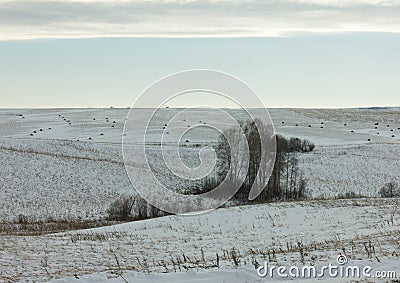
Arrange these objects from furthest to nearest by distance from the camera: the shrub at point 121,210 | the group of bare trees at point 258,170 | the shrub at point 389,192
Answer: the group of bare trees at point 258,170 → the shrub at point 389,192 → the shrub at point 121,210

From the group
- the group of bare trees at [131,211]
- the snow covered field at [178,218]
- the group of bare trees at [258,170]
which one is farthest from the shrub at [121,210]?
the group of bare trees at [258,170]

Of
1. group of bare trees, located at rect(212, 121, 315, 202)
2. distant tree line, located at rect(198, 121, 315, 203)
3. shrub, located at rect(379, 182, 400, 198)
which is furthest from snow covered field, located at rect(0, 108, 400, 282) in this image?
group of bare trees, located at rect(212, 121, 315, 202)

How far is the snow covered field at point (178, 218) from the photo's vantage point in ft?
41.8

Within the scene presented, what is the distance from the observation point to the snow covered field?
12.7 meters

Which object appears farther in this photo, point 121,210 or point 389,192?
point 389,192

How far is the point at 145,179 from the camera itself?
43.1 m

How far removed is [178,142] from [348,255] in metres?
46.4

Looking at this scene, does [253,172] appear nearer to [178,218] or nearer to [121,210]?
[121,210]

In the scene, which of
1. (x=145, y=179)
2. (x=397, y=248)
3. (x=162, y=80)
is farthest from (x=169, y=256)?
(x=145, y=179)

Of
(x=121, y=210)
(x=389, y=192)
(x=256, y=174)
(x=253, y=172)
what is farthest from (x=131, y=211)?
(x=389, y=192)

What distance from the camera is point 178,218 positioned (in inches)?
956

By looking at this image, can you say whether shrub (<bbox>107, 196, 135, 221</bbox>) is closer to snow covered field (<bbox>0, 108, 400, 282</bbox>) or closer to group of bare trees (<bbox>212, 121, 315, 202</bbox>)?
snow covered field (<bbox>0, 108, 400, 282</bbox>)

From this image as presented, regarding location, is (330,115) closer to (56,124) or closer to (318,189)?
(56,124)

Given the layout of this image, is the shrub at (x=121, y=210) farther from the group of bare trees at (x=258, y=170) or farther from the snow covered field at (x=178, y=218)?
the group of bare trees at (x=258, y=170)
